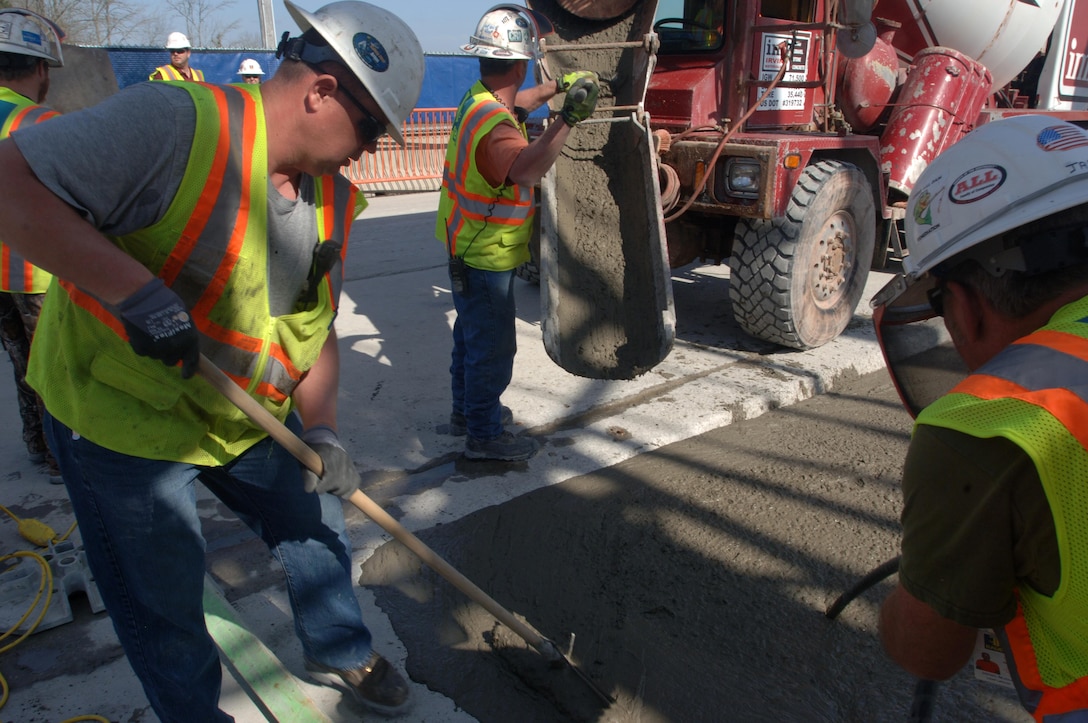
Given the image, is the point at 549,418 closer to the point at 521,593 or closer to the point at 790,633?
the point at 521,593

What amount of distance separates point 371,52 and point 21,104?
1.99 metres

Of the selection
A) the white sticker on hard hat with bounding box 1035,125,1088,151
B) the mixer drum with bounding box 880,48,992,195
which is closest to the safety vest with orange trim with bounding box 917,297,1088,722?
the white sticker on hard hat with bounding box 1035,125,1088,151

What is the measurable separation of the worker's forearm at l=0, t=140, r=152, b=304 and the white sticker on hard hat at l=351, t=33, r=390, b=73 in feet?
2.02

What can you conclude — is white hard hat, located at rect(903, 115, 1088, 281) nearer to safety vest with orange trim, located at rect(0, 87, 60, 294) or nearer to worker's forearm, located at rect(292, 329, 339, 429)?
worker's forearm, located at rect(292, 329, 339, 429)

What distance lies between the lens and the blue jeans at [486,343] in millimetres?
3230

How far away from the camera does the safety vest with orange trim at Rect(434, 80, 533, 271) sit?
123 inches

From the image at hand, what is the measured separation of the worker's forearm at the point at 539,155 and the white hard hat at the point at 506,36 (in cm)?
46

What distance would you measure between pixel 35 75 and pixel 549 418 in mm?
2694

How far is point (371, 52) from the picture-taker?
1.54m

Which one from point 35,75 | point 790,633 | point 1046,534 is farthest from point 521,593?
point 35,75

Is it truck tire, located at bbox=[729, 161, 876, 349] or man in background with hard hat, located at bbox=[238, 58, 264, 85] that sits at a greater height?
man in background with hard hat, located at bbox=[238, 58, 264, 85]

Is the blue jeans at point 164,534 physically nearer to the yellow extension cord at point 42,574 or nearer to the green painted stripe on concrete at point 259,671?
the green painted stripe on concrete at point 259,671

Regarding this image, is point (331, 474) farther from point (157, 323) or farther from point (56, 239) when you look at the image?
point (56, 239)

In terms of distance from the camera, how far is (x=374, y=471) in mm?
3332
